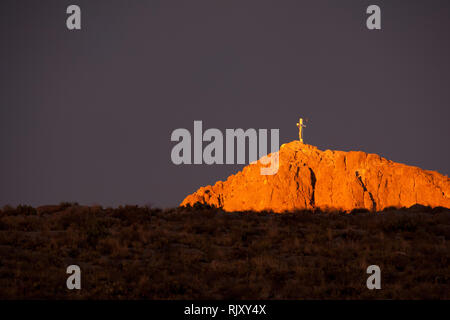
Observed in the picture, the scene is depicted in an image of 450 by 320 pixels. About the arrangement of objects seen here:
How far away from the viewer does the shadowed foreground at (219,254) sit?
10641mm

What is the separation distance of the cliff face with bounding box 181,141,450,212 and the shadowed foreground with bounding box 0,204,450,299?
122 ft

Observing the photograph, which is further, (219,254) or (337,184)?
(337,184)

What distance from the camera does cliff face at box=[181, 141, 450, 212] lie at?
5559 centimetres

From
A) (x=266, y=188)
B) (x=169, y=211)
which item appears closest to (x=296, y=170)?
(x=266, y=188)

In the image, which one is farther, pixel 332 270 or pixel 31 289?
pixel 332 270

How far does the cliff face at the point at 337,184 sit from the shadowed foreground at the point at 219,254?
3732 cm

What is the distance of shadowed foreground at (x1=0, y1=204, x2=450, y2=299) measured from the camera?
10.6 m

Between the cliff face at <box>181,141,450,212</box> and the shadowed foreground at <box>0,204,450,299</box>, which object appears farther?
the cliff face at <box>181,141,450,212</box>

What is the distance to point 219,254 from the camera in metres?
13.4

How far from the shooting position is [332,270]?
1196 cm

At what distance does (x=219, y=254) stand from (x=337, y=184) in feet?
154

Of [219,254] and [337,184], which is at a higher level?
[337,184]
